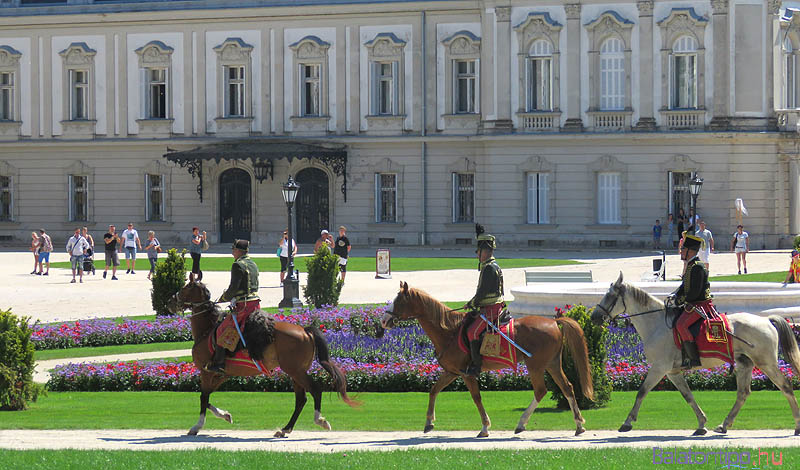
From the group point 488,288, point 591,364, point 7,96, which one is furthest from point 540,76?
point 488,288

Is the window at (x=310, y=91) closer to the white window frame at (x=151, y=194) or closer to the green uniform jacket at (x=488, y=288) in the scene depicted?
the white window frame at (x=151, y=194)

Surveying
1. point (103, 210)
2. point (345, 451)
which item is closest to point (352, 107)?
point (103, 210)

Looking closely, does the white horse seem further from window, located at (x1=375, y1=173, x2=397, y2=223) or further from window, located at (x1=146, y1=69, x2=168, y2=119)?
window, located at (x1=146, y1=69, x2=168, y2=119)

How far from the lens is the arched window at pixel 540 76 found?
51875 millimetres

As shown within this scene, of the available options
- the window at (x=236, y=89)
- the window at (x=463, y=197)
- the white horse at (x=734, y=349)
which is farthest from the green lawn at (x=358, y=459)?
the window at (x=236, y=89)

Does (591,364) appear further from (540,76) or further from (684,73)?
(540,76)

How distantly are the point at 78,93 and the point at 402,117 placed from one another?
1584cm

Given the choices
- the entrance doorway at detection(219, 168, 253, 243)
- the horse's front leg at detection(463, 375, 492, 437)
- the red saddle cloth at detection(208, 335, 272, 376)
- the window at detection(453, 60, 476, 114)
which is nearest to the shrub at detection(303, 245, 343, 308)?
the red saddle cloth at detection(208, 335, 272, 376)

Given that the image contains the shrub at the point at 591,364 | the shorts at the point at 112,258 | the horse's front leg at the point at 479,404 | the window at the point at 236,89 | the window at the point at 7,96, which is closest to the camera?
the horse's front leg at the point at 479,404

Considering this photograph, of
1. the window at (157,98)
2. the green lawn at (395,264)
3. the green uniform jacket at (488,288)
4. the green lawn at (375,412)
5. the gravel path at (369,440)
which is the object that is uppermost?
the window at (157,98)

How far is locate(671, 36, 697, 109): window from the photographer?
165 feet

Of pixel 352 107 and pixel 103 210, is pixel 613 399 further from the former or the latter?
pixel 103 210

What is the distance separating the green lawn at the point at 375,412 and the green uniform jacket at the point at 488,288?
1509 millimetres

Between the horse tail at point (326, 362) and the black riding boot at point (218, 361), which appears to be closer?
the horse tail at point (326, 362)
